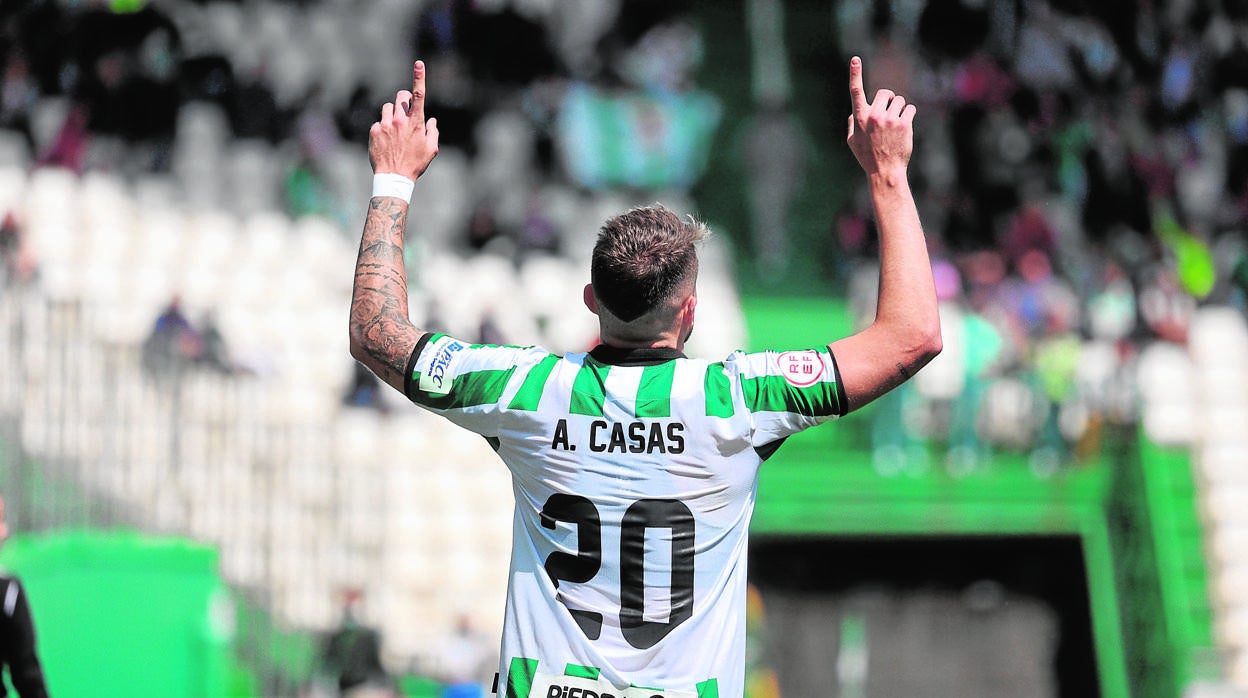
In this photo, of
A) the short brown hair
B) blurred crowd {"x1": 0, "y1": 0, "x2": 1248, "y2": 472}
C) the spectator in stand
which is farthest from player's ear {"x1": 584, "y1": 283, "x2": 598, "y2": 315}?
blurred crowd {"x1": 0, "y1": 0, "x2": 1248, "y2": 472}

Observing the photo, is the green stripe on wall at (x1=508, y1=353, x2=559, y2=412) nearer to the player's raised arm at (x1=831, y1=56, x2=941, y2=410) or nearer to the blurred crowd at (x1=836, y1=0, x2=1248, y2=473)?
the player's raised arm at (x1=831, y1=56, x2=941, y2=410)

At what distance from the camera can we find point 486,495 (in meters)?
11.9

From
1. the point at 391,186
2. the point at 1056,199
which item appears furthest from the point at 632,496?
the point at 1056,199

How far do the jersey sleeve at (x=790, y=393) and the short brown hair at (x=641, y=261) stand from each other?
22 centimetres

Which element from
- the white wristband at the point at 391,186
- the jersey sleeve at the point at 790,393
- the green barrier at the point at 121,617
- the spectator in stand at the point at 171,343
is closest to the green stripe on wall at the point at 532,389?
the jersey sleeve at the point at 790,393

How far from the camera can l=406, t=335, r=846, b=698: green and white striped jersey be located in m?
2.56

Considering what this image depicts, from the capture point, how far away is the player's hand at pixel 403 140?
9.51ft

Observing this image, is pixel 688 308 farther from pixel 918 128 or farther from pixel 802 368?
pixel 918 128

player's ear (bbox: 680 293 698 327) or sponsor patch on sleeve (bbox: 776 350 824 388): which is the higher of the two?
player's ear (bbox: 680 293 698 327)

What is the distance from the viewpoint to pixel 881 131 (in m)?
2.74

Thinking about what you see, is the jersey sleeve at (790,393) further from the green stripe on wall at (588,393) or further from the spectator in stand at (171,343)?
the spectator in stand at (171,343)

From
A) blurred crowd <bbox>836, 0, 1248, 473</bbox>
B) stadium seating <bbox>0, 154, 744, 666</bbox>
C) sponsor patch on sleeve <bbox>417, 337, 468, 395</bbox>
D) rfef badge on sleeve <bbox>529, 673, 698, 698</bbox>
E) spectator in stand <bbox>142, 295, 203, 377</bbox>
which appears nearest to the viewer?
rfef badge on sleeve <bbox>529, 673, 698, 698</bbox>

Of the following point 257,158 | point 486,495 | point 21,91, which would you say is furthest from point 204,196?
point 486,495

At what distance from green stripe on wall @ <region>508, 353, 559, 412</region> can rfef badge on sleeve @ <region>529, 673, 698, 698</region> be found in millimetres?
491
